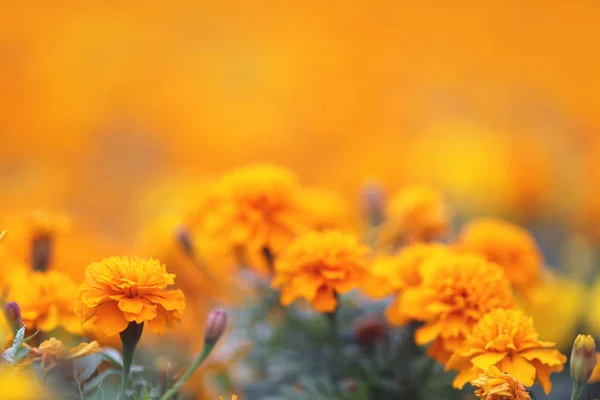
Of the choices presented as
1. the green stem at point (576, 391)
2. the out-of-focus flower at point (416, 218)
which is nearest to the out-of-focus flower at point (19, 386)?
the green stem at point (576, 391)

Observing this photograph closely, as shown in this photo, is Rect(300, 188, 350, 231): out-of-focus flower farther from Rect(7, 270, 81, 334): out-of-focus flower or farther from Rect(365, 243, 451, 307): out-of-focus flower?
Rect(7, 270, 81, 334): out-of-focus flower

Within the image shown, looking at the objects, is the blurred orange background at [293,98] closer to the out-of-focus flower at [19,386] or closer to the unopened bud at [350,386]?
the unopened bud at [350,386]

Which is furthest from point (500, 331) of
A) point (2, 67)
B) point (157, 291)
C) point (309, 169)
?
point (2, 67)

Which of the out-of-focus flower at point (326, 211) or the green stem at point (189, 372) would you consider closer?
the green stem at point (189, 372)

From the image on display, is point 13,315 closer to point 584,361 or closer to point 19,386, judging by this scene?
point 19,386

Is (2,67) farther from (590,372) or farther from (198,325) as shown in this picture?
(590,372)

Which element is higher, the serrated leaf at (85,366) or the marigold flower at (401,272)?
the marigold flower at (401,272)
